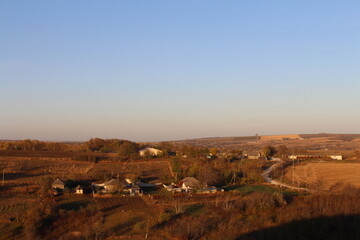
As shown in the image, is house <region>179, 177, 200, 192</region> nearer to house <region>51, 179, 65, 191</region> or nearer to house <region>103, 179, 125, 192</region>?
house <region>103, 179, 125, 192</region>

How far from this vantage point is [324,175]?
3534 cm

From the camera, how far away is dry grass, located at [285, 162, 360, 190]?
3120 cm

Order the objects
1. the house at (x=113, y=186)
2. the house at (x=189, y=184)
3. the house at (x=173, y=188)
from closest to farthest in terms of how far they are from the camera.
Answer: the house at (x=113, y=186)
the house at (x=173, y=188)
the house at (x=189, y=184)

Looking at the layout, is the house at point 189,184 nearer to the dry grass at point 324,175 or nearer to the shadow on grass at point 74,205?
the shadow on grass at point 74,205

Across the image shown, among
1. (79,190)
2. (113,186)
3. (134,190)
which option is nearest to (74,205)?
(79,190)

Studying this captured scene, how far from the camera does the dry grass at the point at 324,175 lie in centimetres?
3120

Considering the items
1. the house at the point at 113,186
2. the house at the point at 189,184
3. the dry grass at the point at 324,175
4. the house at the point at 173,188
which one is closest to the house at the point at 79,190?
the house at the point at 113,186

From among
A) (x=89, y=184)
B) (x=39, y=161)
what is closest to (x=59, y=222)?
(x=89, y=184)

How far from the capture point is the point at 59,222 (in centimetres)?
1844

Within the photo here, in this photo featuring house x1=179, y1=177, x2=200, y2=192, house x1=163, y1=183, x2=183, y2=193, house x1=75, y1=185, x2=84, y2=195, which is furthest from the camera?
house x1=179, y1=177, x2=200, y2=192

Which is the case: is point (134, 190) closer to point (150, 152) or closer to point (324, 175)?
point (324, 175)

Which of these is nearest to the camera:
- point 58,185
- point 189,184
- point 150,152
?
point 58,185

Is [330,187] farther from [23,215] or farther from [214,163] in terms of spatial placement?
[23,215]

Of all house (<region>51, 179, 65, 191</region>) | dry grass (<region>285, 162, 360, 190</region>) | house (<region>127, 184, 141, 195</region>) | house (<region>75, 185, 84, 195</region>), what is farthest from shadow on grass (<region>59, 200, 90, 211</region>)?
dry grass (<region>285, 162, 360, 190</region>)
